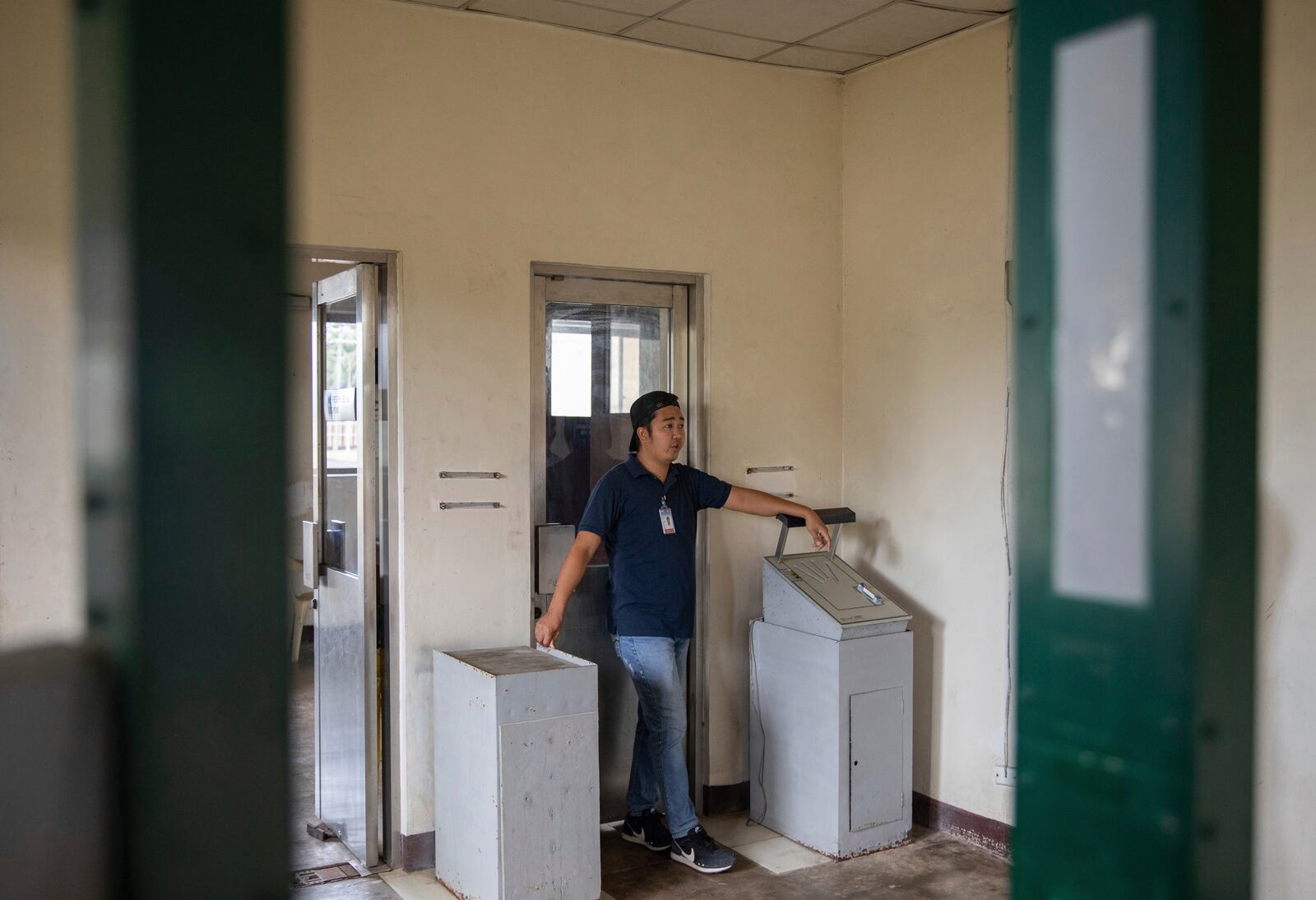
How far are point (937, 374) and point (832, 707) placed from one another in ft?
4.36

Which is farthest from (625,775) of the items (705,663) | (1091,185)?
(1091,185)

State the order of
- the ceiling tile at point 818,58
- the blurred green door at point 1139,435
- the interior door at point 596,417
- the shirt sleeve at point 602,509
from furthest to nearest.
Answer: the ceiling tile at point 818,58 < the interior door at point 596,417 < the shirt sleeve at point 602,509 < the blurred green door at point 1139,435

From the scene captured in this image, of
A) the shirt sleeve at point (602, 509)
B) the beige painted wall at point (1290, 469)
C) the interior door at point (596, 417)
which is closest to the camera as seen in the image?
the beige painted wall at point (1290, 469)

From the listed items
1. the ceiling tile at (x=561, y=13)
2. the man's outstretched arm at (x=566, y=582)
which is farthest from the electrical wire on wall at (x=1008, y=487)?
the man's outstretched arm at (x=566, y=582)

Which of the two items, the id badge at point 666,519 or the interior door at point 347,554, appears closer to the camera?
the interior door at point 347,554

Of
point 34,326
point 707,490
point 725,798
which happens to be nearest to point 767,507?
point 707,490

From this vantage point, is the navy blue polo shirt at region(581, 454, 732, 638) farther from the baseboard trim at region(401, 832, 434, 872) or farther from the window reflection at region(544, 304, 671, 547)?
the baseboard trim at region(401, 832, 434, 872)

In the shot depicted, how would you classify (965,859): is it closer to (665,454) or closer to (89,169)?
(665,454)

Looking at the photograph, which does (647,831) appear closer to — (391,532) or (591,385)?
(391,532)

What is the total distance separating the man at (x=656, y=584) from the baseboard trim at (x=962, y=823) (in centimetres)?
91

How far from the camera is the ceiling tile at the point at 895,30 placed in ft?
13.3

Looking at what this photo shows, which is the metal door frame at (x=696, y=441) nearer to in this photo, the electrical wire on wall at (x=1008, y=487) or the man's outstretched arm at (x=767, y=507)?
the man's outstretched arm at (x=767, y=507)

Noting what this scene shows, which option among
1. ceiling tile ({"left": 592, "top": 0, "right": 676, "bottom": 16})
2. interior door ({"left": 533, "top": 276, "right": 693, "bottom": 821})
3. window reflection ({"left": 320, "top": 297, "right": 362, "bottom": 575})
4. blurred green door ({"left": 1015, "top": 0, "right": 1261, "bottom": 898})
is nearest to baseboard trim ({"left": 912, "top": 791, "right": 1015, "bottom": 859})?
interior door ({"left": 533, "top": 276, "right": 693, "bottom": 821})

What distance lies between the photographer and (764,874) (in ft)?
13.0
